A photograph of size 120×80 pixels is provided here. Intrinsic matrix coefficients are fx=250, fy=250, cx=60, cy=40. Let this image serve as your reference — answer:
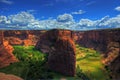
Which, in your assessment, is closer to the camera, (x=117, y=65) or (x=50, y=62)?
(x=117, y=65)

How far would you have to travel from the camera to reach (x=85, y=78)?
4530 inches

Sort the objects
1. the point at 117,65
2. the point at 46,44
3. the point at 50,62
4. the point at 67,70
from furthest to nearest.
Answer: the point at 46,44 < the point at 50,62 < the point at 67,70 < the point at 117,65

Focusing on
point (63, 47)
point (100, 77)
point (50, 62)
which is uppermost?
point (63, 47)

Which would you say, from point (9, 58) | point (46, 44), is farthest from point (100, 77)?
point (46, 44)

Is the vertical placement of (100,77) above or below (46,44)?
below

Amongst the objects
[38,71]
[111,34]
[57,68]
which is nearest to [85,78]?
[57,68]

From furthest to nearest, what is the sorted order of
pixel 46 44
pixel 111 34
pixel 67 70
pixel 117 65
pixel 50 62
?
pixel 111 34, pixel 46 44, pixel 50 62, pixel 67 70, pixel 117 65

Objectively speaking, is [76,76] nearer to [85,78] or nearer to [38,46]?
[85,78]

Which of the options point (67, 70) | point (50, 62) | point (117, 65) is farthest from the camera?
point (50, 62)

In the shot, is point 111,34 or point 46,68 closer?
point 46,68

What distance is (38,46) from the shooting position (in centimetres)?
17975

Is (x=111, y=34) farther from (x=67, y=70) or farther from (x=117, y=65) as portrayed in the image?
(x=117, y=65)

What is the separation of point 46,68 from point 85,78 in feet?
61.8

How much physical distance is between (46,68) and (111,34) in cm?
7489
